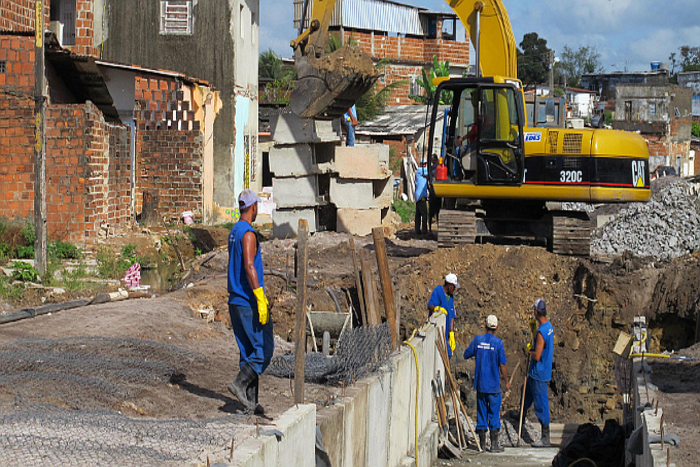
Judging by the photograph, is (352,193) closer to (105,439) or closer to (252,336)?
(252,336)

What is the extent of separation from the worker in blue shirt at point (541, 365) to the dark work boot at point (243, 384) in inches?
201

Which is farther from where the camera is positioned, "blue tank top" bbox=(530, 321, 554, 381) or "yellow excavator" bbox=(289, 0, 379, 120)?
"yellow excavator" bbox=(289, 0, 379, 120)

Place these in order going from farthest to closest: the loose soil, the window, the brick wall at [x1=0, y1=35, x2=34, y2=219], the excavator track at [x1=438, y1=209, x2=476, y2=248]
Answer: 1. the window
2. the brick wall at [x1=0, y1=35, x2=34, y2=219]
3. the excavator track at [x1=438, y1=209, x2=476, y2=248]
4. the loose soil

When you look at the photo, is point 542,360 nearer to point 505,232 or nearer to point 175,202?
point 505,232

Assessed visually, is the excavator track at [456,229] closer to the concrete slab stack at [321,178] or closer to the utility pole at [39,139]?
the concrete slab stack at [321,178]

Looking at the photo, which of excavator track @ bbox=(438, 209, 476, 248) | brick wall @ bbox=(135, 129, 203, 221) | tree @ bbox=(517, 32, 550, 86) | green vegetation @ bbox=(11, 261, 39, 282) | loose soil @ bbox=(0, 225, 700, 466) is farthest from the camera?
tree @ bbox=(517, 32, 550, 86)

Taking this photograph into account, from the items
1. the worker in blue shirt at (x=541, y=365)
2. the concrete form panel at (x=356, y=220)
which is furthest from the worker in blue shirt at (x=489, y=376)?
the concrete form panel at (x=356, y=220)

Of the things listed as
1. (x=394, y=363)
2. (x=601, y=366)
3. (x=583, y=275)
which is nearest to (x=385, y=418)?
(x=394, y=363)

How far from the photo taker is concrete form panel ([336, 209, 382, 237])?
1809cm

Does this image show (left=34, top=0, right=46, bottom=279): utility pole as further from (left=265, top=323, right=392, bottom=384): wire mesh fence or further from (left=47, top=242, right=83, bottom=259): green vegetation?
(left=265, top=323, right=392, bottom=384): wire mesh fence

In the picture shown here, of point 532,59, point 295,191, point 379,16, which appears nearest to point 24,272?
point 295,191

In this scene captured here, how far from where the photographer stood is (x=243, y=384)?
621 cm

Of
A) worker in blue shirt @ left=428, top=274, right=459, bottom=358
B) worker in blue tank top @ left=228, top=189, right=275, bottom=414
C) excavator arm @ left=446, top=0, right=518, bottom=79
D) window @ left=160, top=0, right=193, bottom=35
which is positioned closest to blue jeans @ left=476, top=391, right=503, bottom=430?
worker in blue shirt @ left=428, top=274, right=459, bottom=358

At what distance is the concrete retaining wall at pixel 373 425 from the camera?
4.86 meters
